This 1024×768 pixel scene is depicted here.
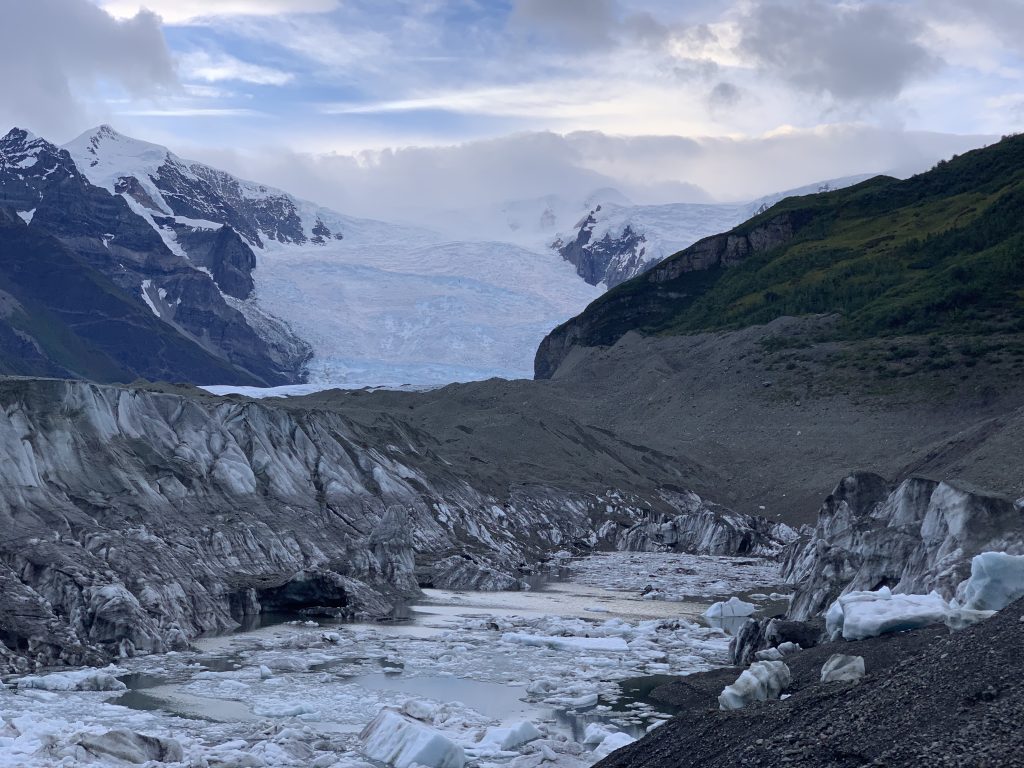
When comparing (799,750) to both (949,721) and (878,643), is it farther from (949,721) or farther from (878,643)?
(878,643)

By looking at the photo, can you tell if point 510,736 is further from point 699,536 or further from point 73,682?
point 699,536

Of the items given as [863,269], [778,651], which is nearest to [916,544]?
[778,651]

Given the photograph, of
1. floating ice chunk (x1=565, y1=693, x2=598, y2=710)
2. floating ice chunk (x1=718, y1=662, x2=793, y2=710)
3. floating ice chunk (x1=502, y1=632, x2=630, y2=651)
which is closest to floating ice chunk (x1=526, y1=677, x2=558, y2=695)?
floating ice chunk (x1=565, y1=693, x2=598, y2=710)

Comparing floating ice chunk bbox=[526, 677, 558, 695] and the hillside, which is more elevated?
the hillside

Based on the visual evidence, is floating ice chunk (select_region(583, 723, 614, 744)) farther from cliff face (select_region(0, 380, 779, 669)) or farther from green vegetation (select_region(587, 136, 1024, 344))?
green vegetation (select_region(587, 136, 1024, 344))

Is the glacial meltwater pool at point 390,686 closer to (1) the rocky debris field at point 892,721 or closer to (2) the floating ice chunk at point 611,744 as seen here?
(2) the floating ice chunk at point 611,744

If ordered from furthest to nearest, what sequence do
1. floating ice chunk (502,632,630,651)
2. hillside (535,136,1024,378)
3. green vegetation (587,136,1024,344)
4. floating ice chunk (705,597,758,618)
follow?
hillside (535,136,1024,378) → green vegetation (587,136,1024,344) → floating ice chunk (705,597,758,618) → floating ice chunk (502,632,630,651)

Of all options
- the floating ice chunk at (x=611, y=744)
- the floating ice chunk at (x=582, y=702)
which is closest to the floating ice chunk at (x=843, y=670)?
the floating ice chunk at (x=611, y=744)

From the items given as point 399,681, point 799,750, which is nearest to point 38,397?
point 399,681
